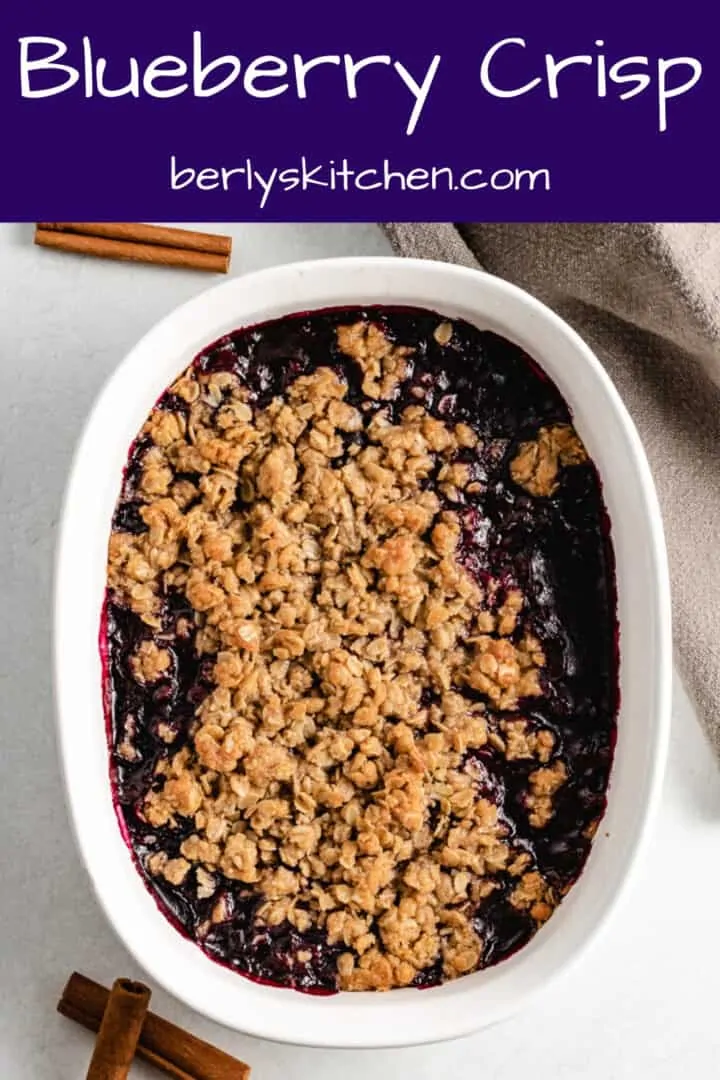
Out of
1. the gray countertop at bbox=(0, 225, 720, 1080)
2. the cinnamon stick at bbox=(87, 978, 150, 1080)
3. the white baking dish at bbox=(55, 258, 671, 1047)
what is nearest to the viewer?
the white baking dish at bbox=(55, 258, 671, 1047)

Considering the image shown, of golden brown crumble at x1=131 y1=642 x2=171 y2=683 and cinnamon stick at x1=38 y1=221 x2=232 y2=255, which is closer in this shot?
golden brown crumble at x1=131 y1=642 x2=171 y2=683

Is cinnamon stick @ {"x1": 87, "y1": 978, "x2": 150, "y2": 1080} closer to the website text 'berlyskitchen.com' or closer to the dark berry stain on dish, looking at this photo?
the dark berry stain on dish

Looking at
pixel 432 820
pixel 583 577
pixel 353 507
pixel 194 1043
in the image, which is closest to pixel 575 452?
pixel 583 577

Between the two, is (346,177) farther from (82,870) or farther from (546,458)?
(82,870)

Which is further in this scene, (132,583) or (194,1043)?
(194,1043)

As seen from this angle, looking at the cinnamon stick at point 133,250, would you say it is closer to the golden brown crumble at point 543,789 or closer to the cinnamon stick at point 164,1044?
the golden brown crumble at point 543,789

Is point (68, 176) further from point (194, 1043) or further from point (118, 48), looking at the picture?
point (194, 1043)

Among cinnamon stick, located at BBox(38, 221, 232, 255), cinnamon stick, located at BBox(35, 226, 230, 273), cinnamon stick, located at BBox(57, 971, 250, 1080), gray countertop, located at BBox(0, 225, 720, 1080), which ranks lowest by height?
cinnamon stick, located at BBox(57, 971, 250, 1080)

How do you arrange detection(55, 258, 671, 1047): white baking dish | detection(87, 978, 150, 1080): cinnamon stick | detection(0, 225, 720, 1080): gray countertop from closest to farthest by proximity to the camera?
detection(55, 258, 671, 1047): white baking dish → detection(87, 978, 150, 1080): cinnamon stick → detection(0, 225, 720, 1080): gray countertop

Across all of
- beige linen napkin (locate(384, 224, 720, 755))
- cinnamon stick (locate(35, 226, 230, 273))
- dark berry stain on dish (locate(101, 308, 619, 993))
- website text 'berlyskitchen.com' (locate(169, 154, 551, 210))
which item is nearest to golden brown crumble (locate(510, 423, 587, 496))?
dark berry stain on dish (locate(101, 308, 619, 993))
